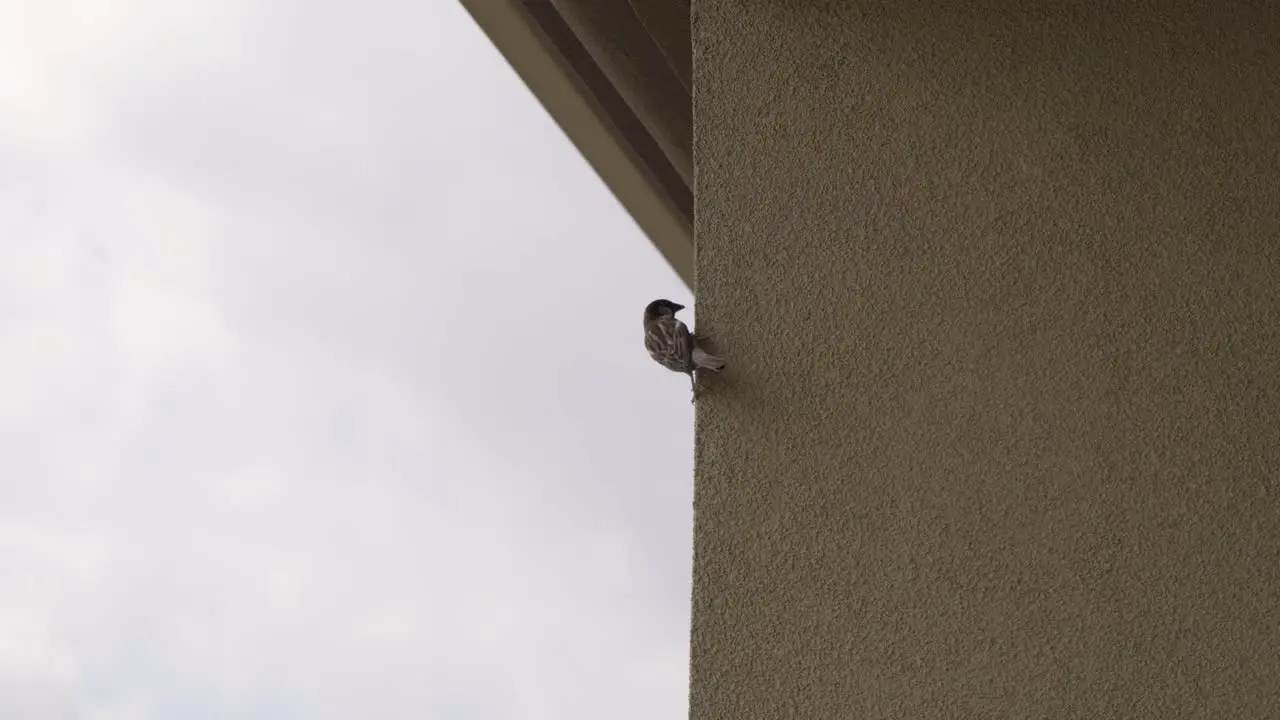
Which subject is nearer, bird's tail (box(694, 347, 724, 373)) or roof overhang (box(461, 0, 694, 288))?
bird's tail (box(694, 347, 724, 373))

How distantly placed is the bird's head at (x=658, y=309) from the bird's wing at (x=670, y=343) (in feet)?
0.04

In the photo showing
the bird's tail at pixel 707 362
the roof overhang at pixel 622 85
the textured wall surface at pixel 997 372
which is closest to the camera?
the textured wall surface at pixel 997 372

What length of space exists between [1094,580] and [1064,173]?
527mm

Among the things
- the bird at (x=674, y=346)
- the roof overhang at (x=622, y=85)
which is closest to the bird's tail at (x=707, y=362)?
the bird at (x=674, y=346)

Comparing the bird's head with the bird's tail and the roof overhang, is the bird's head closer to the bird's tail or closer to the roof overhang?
the bird's tail

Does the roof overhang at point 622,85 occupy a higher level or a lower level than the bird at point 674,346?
higher

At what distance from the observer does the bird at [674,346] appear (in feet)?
5.91

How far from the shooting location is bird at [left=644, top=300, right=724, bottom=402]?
5.91 feet

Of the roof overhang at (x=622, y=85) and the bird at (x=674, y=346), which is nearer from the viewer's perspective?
the bird at (x=674, y=346)

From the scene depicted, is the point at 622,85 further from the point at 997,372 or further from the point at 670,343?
the point at 997,372

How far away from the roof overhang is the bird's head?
1344mm

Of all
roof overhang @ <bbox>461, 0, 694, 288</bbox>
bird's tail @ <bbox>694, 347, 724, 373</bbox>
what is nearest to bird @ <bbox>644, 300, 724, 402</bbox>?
bird's tail @ <bbox>694, 347, 724, 373</bbox>

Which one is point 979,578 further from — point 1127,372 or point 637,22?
point 637,22

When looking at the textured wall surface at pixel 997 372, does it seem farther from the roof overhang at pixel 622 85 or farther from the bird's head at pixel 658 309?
the roof overhang at pixel 622 85
